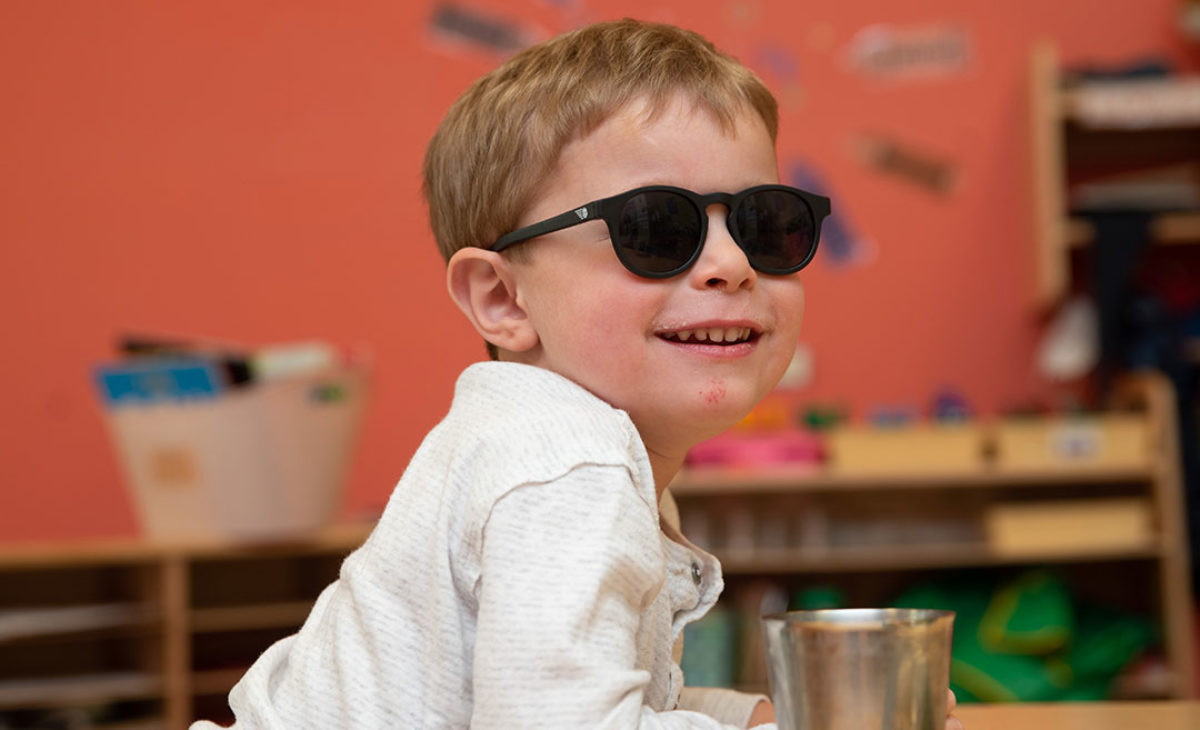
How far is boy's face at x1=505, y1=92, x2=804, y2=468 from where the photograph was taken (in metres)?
0.86

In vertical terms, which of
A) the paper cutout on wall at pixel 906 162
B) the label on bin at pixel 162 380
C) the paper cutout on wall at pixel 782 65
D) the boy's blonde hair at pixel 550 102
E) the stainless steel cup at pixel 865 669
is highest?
the paper cutout on wall at pixel 782 65

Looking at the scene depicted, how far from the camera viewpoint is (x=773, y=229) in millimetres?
885

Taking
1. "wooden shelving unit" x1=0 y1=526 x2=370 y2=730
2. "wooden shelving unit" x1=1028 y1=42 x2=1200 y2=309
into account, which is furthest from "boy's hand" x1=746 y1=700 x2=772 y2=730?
"wooden shelving unit" x1=1028 y1=42 x2=1200 y2=309

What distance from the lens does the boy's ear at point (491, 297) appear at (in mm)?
946

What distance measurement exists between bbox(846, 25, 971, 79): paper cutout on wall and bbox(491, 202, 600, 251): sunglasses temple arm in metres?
2.95

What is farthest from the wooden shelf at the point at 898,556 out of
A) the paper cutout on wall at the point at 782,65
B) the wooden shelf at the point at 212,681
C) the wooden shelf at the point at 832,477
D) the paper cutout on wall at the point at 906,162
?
the paper cutout on wall at the point at 782,65

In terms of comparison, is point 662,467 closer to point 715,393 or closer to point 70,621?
point 715,393


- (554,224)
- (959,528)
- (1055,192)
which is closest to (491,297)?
(554,224)

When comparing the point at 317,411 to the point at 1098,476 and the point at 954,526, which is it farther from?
the point at 1098,476

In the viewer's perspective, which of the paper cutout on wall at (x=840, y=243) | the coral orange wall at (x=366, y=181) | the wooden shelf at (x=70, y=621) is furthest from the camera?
the paper cutout on wall at (x=840, y=243)

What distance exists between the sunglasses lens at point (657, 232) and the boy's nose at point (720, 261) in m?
0.01

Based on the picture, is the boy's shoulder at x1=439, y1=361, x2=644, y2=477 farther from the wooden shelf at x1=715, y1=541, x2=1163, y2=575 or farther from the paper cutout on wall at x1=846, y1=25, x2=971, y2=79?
the paper cutout on wall at x1=846, y1=25, x2=971, y2=79

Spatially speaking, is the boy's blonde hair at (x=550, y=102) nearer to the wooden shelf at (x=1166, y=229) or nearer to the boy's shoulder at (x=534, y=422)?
the boy's shoulder at (x=534, y=422)

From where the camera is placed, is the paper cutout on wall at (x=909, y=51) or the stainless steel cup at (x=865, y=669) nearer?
the stainless steel cup at (x=865, y=669)
